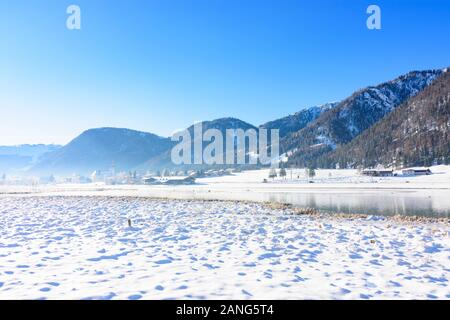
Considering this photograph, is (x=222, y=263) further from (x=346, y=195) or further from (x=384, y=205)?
(x=346, y=195)

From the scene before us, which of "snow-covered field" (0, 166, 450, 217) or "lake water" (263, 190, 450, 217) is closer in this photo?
"lake water" (263, 190, 450, 217)

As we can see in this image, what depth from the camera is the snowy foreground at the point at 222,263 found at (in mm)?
8500

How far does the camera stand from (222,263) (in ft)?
37.3

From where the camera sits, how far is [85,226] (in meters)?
20.2

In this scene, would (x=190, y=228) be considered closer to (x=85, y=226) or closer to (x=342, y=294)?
(x=85, y=226)

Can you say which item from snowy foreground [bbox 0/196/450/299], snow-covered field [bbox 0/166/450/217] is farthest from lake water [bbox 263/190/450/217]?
snowy foreground [bbox 0/196/450/299]

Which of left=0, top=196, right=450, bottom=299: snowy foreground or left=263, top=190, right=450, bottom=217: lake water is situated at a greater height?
left=0, top=196, right=450, bottom=299: snowy foreground

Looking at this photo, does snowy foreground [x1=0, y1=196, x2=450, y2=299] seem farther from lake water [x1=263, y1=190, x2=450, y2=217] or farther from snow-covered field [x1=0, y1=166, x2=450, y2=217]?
snow-covered field [x1=0, y1=166, x2=450, y2=217]

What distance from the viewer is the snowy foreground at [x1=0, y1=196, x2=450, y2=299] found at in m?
8.50

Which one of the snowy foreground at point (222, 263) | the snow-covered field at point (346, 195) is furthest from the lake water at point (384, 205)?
the snowy foreground at point (222, 263)

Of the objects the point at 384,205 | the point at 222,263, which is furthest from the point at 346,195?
the point at 222,263

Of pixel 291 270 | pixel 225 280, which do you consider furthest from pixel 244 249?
pixel 225 280

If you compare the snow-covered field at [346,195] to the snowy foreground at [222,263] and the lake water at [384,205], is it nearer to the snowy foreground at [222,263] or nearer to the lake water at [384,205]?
the lake water at [384,205]
